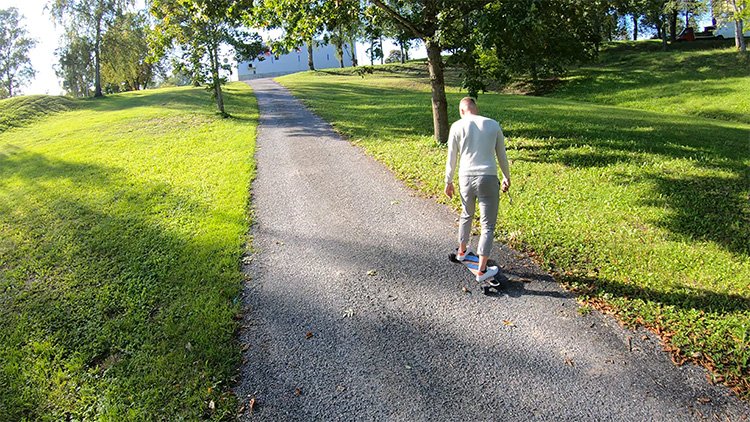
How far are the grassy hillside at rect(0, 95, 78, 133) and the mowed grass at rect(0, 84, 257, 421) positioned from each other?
1408 cm

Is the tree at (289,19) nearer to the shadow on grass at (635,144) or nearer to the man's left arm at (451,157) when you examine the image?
the shadow on grass at (635,144)

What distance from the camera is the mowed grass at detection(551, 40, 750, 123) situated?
76.2 ft

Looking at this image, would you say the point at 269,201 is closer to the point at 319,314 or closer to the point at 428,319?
the point at 319,314

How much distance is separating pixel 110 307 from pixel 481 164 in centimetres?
490

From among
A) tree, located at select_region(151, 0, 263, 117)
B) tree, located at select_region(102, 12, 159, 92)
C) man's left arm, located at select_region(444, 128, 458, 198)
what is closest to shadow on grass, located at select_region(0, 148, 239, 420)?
man's left arm, located at select_region(444, 128, 458, 198)

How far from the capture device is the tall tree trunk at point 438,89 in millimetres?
11370

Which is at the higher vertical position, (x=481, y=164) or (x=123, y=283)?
(x=481, y=164)

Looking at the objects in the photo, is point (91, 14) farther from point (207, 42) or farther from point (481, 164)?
point (481, 164)

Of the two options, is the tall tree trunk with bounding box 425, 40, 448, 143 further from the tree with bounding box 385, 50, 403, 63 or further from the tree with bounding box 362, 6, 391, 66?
the tree with bounding box 385, 50, 403, 63

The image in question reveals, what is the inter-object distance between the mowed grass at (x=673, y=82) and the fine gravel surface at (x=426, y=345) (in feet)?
72.5

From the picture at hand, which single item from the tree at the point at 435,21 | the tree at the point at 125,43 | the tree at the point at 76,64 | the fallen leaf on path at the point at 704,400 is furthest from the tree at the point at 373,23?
the tree at the point at 76,64

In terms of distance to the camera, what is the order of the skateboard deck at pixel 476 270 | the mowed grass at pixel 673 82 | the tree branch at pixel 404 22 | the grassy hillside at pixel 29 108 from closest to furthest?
the skateboard deck at pixel 476 270 < the tree branch at pixel 404 22 < the mowed grass at pixel 673 82 < the grassy hillside at pixel 29 108

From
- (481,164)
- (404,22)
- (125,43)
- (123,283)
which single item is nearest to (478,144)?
(481,164)

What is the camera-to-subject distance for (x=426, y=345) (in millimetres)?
4363
